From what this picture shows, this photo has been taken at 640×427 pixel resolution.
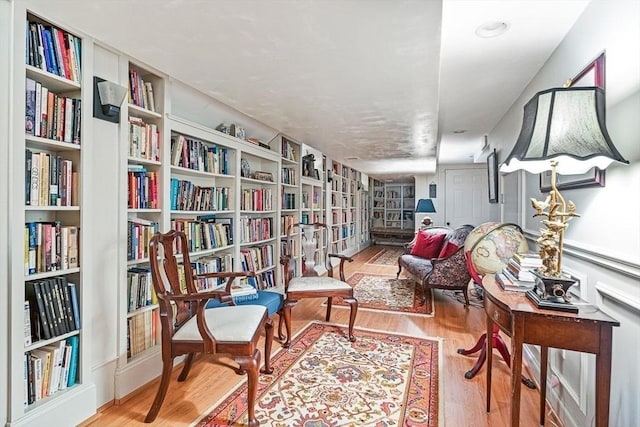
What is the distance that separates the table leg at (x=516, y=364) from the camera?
1211 mm

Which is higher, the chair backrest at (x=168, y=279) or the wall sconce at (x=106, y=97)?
the wall sconce at (x=106, y=97)

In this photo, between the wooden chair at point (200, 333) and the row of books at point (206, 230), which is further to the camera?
the row of books at point (206, 230)

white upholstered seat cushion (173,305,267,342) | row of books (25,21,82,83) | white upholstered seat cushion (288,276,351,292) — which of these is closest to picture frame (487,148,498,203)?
white upholstered seat cushion (288,276,351,292)

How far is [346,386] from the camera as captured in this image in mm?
2043

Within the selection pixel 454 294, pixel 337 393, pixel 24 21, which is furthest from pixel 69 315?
pixel 454 294

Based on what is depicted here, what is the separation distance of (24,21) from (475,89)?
2.74 meters

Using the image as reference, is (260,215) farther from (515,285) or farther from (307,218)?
(515,285)

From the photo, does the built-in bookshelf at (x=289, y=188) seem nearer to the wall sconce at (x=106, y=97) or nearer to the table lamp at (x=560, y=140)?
the wall sconce at (x=106, y=97)

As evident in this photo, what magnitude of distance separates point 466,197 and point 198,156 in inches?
248

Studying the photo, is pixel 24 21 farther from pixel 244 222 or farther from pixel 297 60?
pixel 244 222

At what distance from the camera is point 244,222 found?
10.5 ft

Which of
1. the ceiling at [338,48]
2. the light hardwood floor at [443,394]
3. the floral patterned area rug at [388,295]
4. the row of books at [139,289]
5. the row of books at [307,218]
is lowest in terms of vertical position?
the light hardwood floor at [443,394]

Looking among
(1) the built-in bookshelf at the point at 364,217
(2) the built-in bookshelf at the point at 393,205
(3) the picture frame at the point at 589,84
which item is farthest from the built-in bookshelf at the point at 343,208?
(3) the picture frame at the point at 589,84

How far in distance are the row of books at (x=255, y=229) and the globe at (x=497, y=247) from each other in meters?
2.02
